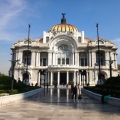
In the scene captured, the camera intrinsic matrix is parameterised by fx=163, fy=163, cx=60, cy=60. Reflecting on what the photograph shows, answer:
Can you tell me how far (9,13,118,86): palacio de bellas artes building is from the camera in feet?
196

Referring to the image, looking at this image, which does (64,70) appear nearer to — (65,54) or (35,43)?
(65,54)

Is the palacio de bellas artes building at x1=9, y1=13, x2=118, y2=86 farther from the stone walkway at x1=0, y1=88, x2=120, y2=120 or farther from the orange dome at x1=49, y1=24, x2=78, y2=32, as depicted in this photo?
the stone walkway at x1=0, y1=88, x2=120, y2=120

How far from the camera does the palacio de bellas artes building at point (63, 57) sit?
196 feet

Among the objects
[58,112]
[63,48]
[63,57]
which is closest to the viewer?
[58,112]

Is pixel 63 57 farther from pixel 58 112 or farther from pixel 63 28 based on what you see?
pixel 58 112

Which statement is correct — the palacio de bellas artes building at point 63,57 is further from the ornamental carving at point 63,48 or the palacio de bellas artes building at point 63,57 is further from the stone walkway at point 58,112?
the stone walkway at point 58,112

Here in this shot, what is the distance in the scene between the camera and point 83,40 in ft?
228

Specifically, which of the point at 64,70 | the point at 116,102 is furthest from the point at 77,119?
Result: the point at 64,70

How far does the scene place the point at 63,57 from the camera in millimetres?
64250

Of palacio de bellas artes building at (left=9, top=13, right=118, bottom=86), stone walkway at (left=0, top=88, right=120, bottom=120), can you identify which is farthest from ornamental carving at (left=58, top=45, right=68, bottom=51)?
stone walkway at (left=0, top=88, right=120, bottom=120)

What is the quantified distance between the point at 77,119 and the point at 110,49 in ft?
184

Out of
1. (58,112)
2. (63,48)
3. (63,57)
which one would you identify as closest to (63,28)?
(63,48)

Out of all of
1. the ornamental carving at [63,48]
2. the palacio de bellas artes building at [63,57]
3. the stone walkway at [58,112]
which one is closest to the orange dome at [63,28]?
the palacio de bellas artes building at [63,57]

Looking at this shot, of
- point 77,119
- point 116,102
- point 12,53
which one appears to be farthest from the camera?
point 12,53
